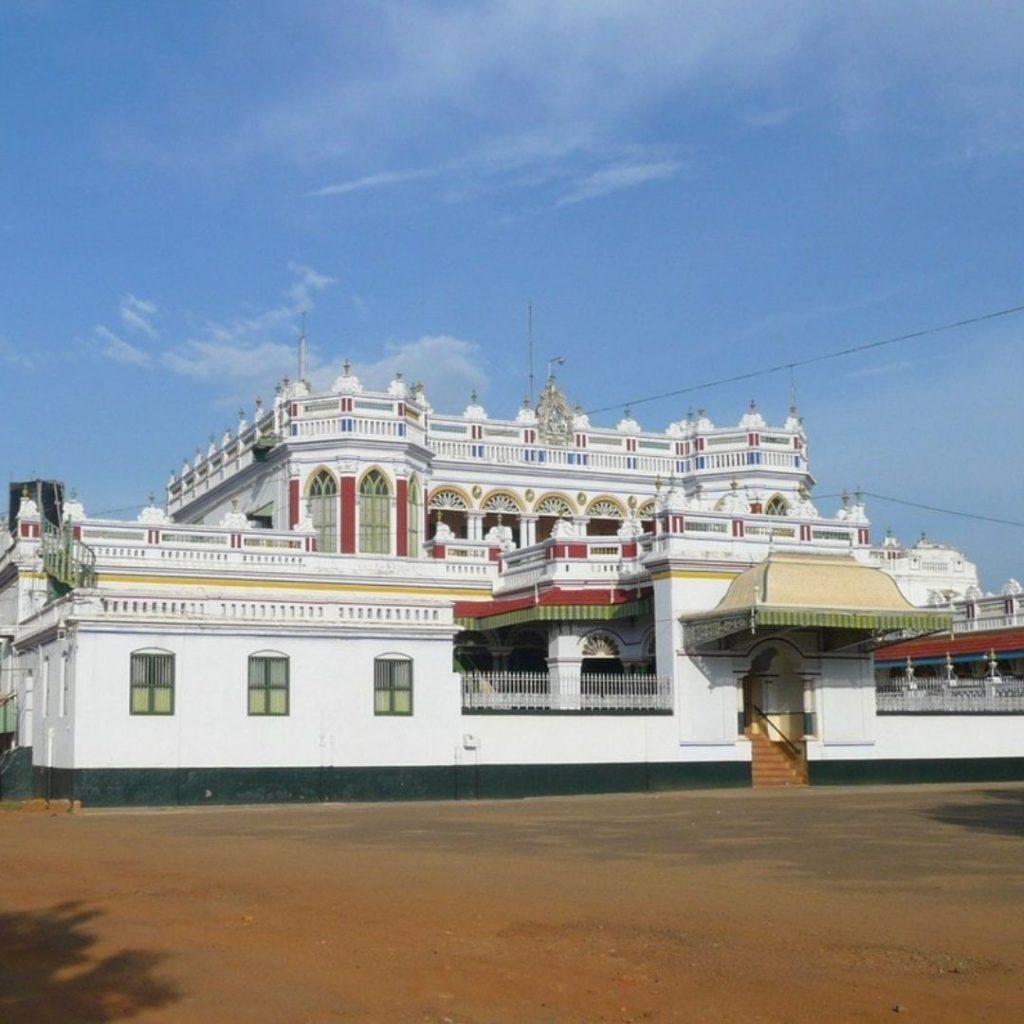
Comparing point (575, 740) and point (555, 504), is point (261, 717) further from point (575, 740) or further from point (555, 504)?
point (555, 504)

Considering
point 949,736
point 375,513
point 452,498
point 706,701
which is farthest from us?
point 452,498

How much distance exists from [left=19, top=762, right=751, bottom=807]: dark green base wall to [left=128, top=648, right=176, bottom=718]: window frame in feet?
3.89

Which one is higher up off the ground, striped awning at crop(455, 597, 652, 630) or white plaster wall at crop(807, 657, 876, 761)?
striped awning at crop(455, 597, 652, 630)

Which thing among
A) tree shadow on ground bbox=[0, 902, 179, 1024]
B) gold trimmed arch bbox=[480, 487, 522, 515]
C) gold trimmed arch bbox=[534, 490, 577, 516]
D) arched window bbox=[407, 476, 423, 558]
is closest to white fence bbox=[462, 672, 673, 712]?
arched window bbox=[407, 476, 423, 558]

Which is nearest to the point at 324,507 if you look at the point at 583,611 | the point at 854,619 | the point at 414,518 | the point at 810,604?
the point at 414,518

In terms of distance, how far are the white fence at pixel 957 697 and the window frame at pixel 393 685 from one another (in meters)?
13.8

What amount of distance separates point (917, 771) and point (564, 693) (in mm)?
10270

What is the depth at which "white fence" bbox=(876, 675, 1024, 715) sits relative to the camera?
3984 centimetres

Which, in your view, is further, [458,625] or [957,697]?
[957,697]

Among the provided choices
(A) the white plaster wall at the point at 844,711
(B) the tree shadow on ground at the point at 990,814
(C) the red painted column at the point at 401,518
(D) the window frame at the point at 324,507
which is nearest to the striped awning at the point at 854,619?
(A) the white plaster wall at the point at 844,711

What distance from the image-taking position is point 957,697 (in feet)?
135

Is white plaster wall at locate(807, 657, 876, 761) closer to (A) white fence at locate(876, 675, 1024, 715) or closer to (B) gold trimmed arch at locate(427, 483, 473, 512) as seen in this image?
(A) white fence at locate(876, 675, 1024, 715)

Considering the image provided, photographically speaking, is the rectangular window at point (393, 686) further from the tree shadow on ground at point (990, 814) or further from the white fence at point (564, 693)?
the tree shadow on ground at point (990, 814)

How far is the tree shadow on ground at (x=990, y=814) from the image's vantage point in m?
22.7
